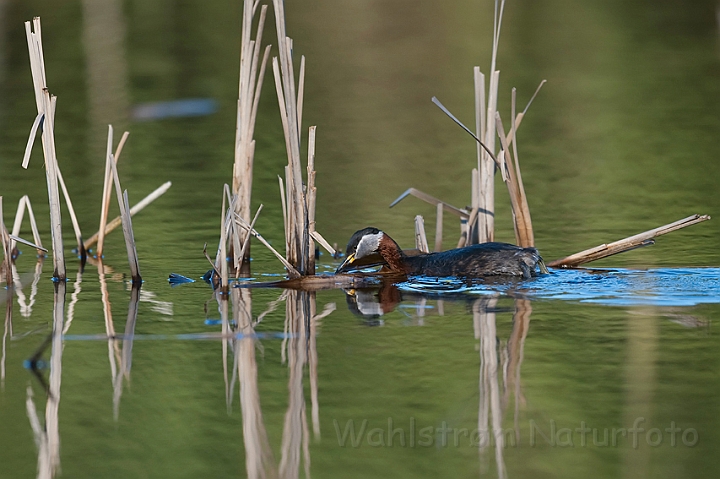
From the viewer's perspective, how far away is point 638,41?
80.2ft

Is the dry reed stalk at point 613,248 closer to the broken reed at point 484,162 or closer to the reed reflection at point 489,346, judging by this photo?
the broken reed at point 484,162

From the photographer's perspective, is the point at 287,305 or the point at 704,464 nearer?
the point at 704,464

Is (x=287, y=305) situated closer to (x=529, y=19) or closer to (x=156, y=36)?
(x=156, y=36)

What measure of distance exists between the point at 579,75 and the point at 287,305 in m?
14.0

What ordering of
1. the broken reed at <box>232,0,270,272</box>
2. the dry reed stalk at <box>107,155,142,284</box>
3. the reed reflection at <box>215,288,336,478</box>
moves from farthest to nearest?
the broken reed at <box>232,0,270,272</box> < the dry reed stalk at <box>107,155,142,284</box> < the reed reflection at <box>215,288,336,478</box>

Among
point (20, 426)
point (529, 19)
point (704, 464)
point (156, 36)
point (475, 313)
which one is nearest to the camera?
point (704, 464)

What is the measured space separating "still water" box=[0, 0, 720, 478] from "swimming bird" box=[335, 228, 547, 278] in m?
0.17

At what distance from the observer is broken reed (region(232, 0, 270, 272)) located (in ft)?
26.3

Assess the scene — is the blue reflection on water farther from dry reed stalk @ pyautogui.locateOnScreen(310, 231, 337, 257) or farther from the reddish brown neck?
dry reed stalk @ pyautogui.locateOnScreen(310, 231, 337, 257)

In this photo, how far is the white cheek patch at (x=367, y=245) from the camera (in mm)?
8623

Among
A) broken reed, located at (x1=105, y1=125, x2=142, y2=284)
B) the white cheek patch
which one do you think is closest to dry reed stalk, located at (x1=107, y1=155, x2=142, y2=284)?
broken reed, located at (x1=105, y1=125, x2=142, y2=284)

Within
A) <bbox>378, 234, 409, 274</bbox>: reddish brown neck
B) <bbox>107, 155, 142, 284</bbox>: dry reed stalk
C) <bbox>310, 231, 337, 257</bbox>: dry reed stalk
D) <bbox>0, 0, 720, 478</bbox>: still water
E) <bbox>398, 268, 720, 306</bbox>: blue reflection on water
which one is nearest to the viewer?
<bbox>0, 0, 720, 478</bbox>: still water

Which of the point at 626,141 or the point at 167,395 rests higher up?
the point at 626,141

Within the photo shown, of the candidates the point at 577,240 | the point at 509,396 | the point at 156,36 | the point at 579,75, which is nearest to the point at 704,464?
the point at 509,396
